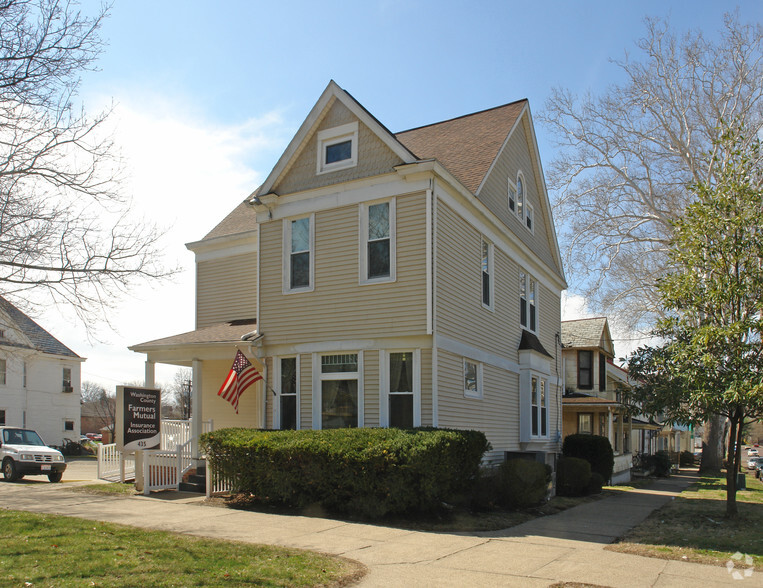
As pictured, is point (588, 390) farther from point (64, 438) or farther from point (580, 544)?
point (64, 438)

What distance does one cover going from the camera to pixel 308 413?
626 inches

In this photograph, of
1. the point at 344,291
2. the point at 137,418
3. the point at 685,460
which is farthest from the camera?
the point at 685,460

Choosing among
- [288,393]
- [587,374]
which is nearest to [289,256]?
[288,393]

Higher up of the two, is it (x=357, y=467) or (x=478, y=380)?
(x=478, y=380)

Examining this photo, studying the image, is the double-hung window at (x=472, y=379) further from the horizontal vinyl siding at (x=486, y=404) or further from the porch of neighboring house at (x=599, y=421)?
the porch of neighboring house at (x=599, y=421)

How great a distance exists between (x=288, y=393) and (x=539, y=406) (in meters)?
8.86

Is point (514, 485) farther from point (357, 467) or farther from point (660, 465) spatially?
point (660, 465)

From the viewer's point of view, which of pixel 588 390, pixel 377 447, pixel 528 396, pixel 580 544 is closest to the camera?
pixel 580 544

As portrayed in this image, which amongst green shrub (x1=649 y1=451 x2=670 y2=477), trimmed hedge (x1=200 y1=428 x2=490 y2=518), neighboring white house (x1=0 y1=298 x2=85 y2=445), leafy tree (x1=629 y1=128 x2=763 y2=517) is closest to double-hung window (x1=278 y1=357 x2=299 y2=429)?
trimmed hedge (x1=200 y1=428 x2=490 y2=518)

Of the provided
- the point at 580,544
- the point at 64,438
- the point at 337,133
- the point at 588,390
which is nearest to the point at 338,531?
the point at 580,544

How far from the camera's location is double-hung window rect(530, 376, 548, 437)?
21250mm

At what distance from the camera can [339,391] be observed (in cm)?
1566

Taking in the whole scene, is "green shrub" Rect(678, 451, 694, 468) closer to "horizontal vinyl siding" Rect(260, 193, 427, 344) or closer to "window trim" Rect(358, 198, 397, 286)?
"horizontal vinyl siding" Rect(260, 193, 427, 344)

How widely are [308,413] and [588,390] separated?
2166 centimetres
